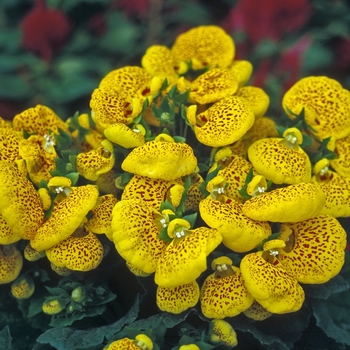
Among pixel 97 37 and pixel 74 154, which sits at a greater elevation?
pixel 74 154

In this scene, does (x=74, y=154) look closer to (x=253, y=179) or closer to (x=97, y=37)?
(x=253, y=179)

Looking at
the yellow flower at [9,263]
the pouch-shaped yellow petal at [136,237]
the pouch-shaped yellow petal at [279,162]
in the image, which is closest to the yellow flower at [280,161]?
the pouch-shaped yellow petal at [279,162]

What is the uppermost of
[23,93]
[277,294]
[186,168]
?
[186,168]

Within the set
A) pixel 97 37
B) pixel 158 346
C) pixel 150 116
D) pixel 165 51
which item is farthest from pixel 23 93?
pixel 158 346

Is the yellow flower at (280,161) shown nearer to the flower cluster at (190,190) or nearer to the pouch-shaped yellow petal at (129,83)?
the flower cluster at (190,190)

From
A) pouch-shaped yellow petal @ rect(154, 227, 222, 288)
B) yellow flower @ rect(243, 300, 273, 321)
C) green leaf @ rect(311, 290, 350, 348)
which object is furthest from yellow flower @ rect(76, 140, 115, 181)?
green leaf @ rect(311, 290, 350, 348)

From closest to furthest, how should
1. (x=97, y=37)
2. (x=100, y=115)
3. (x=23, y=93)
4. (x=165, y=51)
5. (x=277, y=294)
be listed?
(x=277, y=294) < (x=100, y=115) < (x=165, y=51) < (x=23, y=93) < (x=97, y=37)

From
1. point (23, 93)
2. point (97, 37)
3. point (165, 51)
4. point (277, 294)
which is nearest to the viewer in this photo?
point (277, 294)
